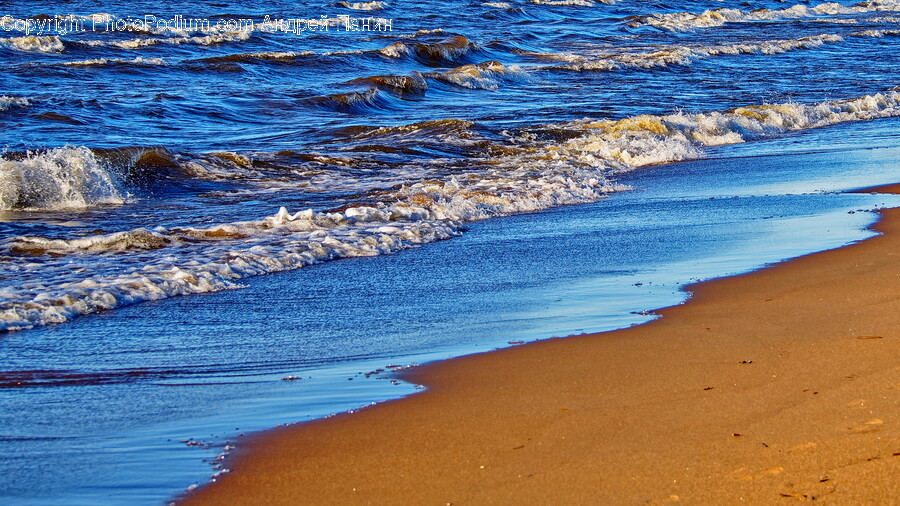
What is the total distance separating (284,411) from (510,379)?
0.87 metres

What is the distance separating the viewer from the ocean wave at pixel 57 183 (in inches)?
339

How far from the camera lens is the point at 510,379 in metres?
3.84

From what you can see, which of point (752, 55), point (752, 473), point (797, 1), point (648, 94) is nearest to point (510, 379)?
point (752, 473)

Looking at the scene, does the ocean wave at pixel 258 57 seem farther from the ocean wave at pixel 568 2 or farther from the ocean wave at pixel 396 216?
the ocean wave at pixel 568 2

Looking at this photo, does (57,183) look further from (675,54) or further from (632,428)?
(675,54)

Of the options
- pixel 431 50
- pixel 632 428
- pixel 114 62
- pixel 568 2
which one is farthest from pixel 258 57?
pixel 568 2

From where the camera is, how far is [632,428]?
317 cm

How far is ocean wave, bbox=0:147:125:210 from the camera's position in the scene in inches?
339

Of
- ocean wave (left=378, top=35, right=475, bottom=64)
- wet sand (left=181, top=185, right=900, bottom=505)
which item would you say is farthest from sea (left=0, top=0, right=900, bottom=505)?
ocean wave (left=378, top=35, right=475, bottom=64)

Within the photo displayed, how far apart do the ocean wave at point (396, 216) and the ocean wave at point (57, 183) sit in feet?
5.32

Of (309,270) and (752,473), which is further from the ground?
(752,473)

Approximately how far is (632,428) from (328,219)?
16.2ft

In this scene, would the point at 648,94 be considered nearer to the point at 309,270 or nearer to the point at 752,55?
the point at 752,55

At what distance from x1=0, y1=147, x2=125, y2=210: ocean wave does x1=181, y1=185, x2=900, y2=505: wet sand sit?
5.81m
